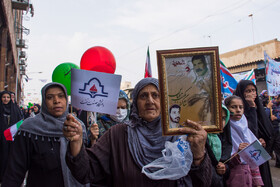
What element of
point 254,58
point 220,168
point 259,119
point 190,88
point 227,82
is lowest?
point 220,168

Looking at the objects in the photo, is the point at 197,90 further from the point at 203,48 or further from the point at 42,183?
the point at 42,183

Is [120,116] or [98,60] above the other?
[98,60]

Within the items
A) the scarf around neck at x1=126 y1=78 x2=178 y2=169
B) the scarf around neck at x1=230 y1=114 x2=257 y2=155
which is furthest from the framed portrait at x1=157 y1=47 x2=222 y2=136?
the scarf around neck at x1=230 y1=114 x2=257 y2=155

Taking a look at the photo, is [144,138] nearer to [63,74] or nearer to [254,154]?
[254,154]

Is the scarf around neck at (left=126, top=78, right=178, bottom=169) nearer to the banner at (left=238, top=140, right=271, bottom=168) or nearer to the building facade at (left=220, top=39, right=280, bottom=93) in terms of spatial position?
the banner at (left=238, top=140, right=271, bottom=168)

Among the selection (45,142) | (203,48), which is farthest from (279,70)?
(45,142)

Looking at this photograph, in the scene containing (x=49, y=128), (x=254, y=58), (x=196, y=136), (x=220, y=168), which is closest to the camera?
(x=196, y=136)

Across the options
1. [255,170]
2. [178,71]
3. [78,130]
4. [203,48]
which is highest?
[203,48]

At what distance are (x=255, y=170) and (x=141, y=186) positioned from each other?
1866 millimetres

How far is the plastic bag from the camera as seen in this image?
5.07 feet

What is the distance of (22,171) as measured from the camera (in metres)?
2.24

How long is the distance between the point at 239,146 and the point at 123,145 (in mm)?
1750

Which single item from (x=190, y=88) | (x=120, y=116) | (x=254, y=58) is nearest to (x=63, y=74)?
(x=120, y=116)

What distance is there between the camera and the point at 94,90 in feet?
6.61
